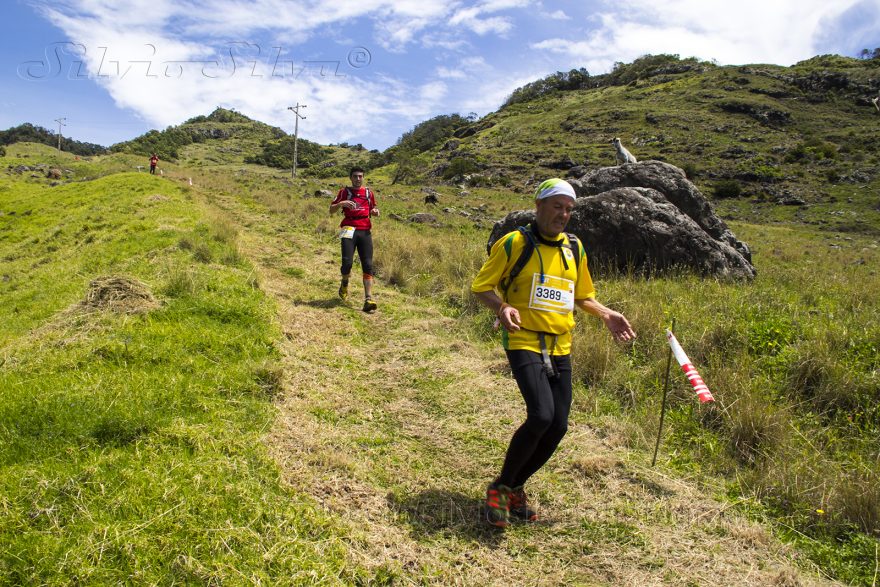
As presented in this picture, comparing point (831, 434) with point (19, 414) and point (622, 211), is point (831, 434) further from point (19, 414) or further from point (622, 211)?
point (19, 414)

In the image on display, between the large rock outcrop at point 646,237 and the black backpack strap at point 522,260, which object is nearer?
the black backpack strap at point 522,260

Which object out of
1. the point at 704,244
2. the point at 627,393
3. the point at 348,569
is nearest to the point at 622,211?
the point at 704,244

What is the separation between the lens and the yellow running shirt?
303cm

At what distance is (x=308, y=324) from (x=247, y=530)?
4.30m

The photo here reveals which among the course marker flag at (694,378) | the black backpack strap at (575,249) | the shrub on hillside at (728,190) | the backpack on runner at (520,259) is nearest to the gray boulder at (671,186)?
the course marker flag at (694,378)

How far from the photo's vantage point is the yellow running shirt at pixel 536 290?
3.03 m

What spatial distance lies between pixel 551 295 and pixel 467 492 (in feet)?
5.36

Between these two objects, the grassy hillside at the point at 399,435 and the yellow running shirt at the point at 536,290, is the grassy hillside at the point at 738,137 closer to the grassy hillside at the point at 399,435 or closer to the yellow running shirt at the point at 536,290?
the grassy hillside at the point at 399,435

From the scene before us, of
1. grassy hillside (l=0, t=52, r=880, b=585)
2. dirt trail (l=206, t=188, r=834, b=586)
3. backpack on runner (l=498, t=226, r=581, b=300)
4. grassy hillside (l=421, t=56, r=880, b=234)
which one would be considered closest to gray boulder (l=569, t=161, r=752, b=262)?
grassy hillside (l=0, t=52, r=880, b=585)

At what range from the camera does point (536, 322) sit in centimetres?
303

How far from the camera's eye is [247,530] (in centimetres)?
269

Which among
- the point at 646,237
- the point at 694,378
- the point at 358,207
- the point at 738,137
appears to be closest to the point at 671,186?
the point at 646,237

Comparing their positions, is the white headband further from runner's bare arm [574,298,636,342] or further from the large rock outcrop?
the large rock outcrop

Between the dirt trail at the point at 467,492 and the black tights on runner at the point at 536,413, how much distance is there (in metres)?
0.48
